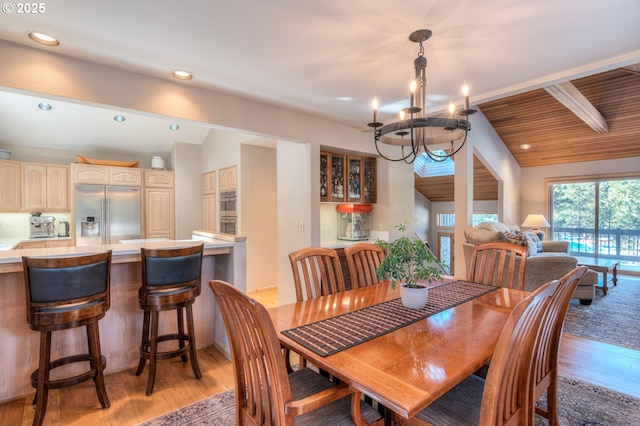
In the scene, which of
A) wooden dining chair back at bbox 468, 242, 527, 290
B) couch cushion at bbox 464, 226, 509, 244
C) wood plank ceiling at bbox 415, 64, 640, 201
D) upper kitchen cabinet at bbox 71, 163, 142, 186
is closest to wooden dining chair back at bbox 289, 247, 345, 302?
wooden dining chair back at bbox 468, 242, 527, 290

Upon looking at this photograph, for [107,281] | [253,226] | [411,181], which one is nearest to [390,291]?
[107,281]

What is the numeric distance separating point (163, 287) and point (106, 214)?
3837 mm

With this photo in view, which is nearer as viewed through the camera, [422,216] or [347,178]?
[347,178]

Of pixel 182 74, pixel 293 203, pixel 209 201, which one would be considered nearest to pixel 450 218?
pixel 293 203

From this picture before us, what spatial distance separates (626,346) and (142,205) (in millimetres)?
6735

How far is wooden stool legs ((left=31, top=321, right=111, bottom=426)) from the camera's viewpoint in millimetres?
1847

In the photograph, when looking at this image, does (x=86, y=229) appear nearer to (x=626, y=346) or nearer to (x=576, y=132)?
(x=626, y=346)

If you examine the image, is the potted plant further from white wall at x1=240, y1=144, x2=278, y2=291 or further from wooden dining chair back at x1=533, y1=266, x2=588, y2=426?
white wall at x1=240, y1=144, x2=278, y2=291

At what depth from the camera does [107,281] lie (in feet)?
6.72

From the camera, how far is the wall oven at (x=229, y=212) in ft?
16.9

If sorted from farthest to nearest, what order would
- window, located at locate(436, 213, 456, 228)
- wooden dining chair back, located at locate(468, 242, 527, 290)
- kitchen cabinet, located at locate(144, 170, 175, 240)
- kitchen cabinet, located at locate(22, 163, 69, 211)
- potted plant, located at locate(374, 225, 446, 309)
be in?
window, located at locate(436, 213, 456, 228)
kitchen cabinet, located at locate(144, 170, 175, 240)
kitchen cabinet, located at locate(22, 163, 69, 211)
wooden dining chair back, located at locate(468, 242, 527, 290)
potted plant, located at locate(374, 225, 446, 309)

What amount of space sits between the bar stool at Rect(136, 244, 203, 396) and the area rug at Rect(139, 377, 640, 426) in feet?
1.25

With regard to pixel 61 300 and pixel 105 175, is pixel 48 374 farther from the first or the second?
pixel 105 175

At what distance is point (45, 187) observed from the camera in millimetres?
4883
